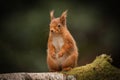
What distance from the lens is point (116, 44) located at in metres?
14.0

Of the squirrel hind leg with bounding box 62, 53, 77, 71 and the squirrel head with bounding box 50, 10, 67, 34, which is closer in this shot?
the squirrel head with bounding box 50, 10, 67, 34

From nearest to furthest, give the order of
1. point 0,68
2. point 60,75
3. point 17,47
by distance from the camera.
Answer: point 60,75 < point 0,68 < point 17,47

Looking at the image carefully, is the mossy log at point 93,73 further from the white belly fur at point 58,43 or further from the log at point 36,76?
the white belly fur at point 58,43

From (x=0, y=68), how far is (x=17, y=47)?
1024 millimetres

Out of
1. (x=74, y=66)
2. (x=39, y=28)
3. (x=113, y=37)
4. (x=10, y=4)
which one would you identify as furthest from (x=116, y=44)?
(x=74, y=66)

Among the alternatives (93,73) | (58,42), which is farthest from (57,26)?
(93,73)

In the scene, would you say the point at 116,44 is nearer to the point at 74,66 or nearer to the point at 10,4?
the point at 10,4

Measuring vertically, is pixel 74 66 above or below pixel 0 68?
above

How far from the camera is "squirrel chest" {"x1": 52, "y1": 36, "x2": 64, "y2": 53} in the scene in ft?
27.5

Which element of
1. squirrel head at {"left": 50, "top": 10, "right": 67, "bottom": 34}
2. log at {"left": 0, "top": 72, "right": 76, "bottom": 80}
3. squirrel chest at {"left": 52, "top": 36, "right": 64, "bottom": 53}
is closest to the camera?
log at {"left": 0, "top": 72, "right": 76, "bottom": 80}

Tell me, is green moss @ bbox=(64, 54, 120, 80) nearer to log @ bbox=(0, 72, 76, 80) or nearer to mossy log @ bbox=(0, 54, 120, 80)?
mossy log @ bbox=(0, 54, 120, 80)

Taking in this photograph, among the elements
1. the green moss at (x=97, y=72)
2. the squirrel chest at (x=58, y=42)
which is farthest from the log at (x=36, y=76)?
the squirrel chest at (x=58, y=42)

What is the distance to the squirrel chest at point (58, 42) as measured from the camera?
8.38 m

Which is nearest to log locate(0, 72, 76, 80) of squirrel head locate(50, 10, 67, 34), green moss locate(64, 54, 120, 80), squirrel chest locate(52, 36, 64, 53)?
green moss locate(64, 54, 120, 80)
